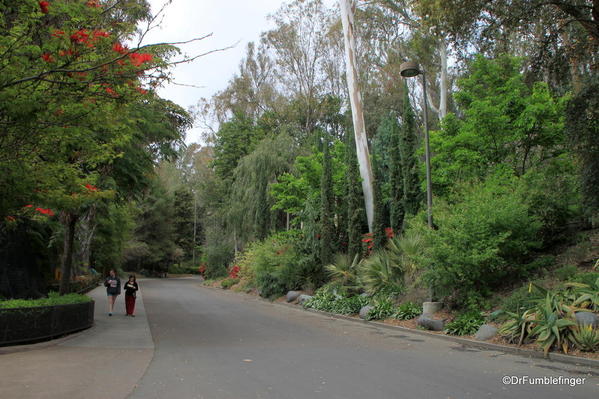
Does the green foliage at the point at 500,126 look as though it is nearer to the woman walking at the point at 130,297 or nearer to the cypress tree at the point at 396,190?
the cypress tree at the point at 396,190

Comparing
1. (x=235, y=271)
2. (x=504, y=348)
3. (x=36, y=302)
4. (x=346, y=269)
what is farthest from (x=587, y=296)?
(x=235, y=271)

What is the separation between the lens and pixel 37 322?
9.48m

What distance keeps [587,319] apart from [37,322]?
36.9ft

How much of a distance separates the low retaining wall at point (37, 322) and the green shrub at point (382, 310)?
9.02 metres

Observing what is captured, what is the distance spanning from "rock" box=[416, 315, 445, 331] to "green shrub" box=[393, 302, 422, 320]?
53.1 inches

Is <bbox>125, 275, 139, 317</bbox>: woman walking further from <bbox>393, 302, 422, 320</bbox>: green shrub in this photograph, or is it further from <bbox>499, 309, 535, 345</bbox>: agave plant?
<bbox>499, 309, 535, 345</bbox>: agave plant

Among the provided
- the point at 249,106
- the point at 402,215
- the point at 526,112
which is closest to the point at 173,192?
the point at 249,106

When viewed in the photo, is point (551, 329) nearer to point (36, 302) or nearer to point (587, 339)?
point (587, 339)

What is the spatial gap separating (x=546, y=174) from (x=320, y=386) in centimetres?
1235

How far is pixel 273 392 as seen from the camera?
19.1ft

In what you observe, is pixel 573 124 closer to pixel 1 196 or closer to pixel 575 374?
pixel 575 374

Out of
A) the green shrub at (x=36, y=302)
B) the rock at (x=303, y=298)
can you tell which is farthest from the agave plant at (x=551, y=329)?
the rock at (x=303, y=298)

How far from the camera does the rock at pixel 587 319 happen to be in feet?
27.5

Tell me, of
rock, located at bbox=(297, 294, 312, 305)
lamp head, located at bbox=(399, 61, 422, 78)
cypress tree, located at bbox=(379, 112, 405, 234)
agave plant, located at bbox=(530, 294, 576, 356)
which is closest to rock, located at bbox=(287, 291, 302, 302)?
rock, located at bbox=(297, 294, 312, 305)
